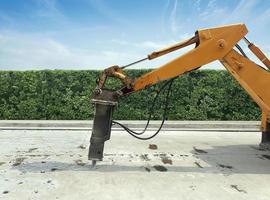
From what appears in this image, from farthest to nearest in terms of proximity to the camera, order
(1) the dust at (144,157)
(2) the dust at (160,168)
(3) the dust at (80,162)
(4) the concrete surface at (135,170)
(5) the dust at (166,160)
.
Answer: (1) the dust at (144,157) < (5) the dust at (166,160) < (3) the dust at (80,162) < (2) the dust at (160,168) < (4) the concrete surface at (135,170)

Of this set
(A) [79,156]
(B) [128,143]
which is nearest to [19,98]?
(B) [128,143]

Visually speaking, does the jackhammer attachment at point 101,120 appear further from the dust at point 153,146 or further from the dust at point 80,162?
the dust at point 153,146

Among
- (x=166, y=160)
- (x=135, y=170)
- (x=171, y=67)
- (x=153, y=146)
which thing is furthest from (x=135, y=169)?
(x=153, y=146)

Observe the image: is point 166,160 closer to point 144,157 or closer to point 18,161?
point 144,157

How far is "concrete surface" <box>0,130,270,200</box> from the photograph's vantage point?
5754mm

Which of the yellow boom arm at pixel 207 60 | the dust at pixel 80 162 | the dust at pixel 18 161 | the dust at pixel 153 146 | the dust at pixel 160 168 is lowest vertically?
the dust at pixel 18 161

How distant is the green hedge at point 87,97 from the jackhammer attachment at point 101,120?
8.50 m

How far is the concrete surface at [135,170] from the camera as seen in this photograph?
575cm

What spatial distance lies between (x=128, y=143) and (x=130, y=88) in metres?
3.46

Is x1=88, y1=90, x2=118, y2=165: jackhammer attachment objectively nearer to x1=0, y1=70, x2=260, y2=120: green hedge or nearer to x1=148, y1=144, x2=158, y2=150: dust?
x1=148, y1=144, x2=158, y2=150: dust

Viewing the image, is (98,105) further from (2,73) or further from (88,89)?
(2,73)

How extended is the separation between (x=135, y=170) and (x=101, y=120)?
1111 millimetres

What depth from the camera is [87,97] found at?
15.2 m

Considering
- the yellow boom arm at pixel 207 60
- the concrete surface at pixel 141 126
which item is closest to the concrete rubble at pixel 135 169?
the yellow boom arm at pixel 207 60
